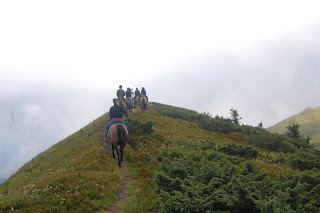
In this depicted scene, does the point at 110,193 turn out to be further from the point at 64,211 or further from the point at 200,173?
the point at 200,173

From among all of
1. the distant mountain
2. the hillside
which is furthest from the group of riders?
the distant mountain

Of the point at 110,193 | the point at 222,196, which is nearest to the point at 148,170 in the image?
the point at 110,193

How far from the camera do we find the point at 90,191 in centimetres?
855

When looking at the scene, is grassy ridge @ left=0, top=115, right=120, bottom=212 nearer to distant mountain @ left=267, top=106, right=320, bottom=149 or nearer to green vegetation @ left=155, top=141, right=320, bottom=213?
green vegetation @ left=155, top=141, right=320, bottom=213

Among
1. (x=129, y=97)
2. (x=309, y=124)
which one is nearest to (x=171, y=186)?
(x=129, y=97)

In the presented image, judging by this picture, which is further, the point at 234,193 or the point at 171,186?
the point at 171,186

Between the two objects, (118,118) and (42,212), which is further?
(118,118)

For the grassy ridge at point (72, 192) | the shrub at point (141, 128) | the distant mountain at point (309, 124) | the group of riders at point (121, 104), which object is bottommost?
the distant mountain at point (309, 124)

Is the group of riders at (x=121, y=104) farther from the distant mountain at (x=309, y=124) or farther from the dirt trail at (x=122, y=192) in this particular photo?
the distant mountain at (x=309, y=124)

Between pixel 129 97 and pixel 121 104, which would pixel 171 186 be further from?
pixel 129 97

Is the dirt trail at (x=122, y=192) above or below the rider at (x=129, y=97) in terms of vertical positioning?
below

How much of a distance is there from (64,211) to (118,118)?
6.40 metres

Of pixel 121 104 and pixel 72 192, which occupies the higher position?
pixel 121 104

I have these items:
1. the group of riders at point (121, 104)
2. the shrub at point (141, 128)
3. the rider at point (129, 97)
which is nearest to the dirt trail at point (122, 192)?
the group of riders at point (121, 104)
